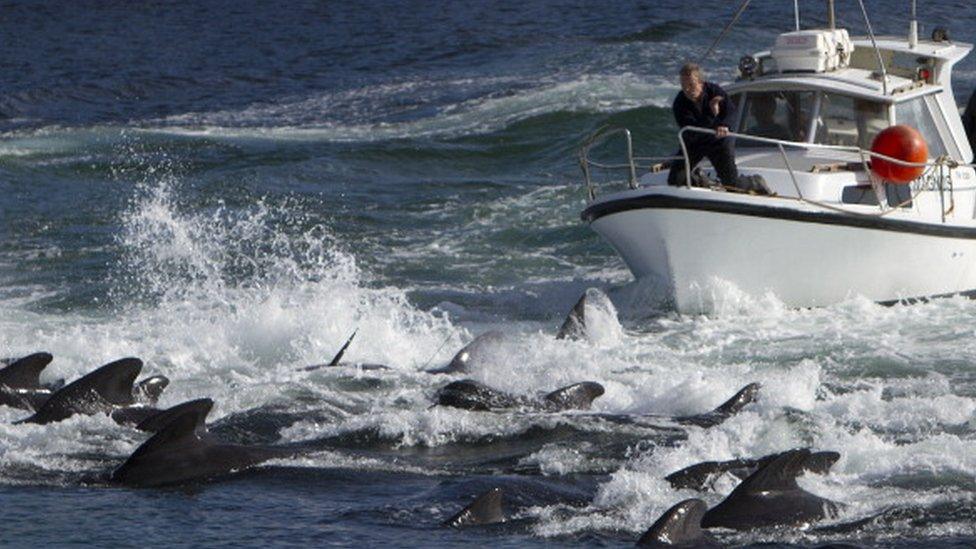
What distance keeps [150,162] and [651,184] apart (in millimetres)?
14356

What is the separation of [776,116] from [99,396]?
8607 millimetres

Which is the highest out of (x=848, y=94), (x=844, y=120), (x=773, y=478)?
(x=848, y=94)

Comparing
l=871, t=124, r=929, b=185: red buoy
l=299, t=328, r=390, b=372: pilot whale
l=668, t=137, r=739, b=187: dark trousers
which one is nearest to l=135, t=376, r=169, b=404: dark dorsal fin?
l=299, t=328, r=390, b=372: pilot whale

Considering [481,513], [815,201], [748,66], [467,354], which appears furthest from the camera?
[748,66]

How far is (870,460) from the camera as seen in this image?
48.3 ft

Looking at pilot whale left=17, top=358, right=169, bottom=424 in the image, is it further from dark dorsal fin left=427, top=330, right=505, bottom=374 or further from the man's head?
the man's head

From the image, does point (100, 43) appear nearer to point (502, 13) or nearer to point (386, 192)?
point (502, 13)

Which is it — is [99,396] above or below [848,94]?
below

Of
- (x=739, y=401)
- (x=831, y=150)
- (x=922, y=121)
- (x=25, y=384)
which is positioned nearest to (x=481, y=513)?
(x=739, y=401)

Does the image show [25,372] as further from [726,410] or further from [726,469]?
[726,469]

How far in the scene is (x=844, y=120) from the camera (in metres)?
21.4

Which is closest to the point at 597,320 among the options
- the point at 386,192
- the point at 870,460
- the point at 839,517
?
the point at 870,460

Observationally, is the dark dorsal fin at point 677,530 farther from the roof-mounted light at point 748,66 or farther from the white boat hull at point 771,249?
the roof-mounted light at point 748,66

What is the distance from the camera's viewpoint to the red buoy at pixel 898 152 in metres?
20.2
